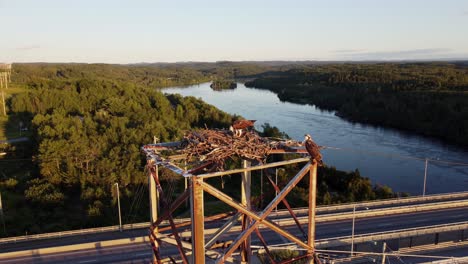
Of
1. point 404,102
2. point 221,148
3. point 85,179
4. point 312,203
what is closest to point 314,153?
point 312,203

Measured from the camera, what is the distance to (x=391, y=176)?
3556 centimetres

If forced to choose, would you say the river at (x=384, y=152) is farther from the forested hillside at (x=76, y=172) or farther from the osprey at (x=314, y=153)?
the osprey at (x=314, y=153)

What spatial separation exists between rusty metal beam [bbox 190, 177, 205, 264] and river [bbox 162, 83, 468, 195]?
60.3 ft

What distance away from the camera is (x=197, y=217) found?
4.71 metres

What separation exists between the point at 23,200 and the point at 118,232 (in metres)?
11.2

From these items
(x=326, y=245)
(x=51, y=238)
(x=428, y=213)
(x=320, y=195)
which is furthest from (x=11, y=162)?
(x=428, y=213)

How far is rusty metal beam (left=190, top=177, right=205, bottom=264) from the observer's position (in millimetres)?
4645

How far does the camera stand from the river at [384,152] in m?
33.9

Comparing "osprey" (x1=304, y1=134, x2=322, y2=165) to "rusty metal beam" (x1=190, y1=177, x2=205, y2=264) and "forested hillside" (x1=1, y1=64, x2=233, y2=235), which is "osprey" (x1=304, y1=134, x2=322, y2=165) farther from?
"forested hillside" (x1=1, y1=64, x2=233, y2=235)

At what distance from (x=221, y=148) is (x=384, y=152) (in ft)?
139

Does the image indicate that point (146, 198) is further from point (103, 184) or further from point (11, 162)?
point (11, 162)

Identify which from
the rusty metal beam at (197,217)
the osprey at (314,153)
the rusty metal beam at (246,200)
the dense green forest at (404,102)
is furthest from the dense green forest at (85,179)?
the dense green forest at (404,102)

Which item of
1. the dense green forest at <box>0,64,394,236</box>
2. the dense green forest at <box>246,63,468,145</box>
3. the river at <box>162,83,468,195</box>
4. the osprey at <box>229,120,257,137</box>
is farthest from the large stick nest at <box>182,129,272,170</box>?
the dense green forest at <box>246,63,468,145</box>

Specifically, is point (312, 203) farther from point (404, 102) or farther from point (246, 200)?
point (404, 102)
